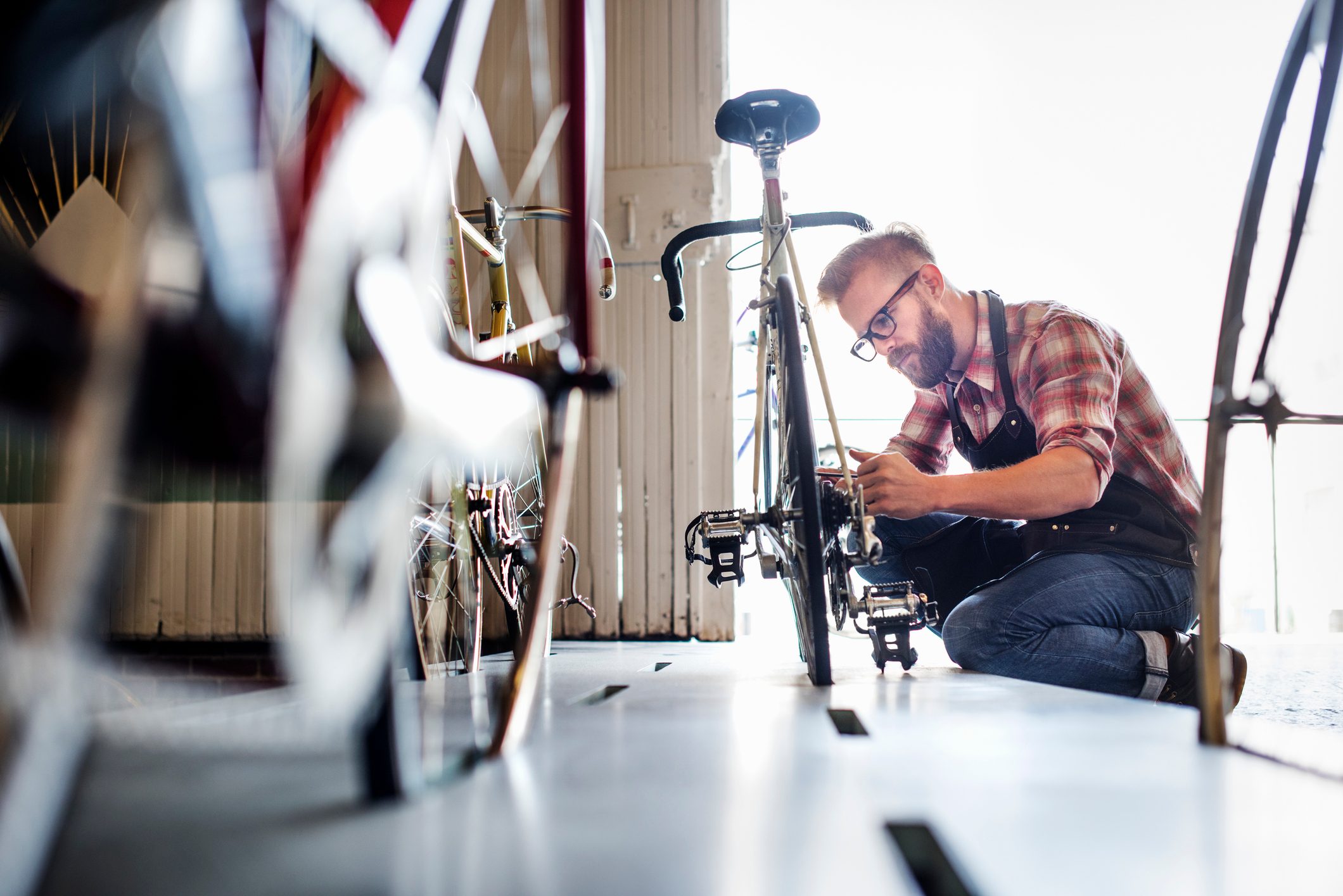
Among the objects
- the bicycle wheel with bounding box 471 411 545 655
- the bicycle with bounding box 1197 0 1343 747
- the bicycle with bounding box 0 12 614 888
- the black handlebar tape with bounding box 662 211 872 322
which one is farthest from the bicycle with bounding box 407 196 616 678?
the bicycle with bounding box 1197 0 1343 747

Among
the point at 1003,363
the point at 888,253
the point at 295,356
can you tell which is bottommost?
the point at 295,356

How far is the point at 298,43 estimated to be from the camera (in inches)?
13.2

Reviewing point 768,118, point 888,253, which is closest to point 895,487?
point 888,253

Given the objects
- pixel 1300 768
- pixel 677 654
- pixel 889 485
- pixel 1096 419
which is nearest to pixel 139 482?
pixel 1300 768

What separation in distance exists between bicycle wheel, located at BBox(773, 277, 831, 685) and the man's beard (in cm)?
38

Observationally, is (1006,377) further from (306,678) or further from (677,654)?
(306,678)

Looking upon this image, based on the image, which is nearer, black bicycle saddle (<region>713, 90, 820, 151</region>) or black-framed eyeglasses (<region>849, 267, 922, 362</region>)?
black bicycle saddle (<region>713, 90, 820, 151</region>)

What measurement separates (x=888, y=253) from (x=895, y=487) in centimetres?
54

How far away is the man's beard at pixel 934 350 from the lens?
4.62 feet

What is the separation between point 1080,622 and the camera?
3.84 ft

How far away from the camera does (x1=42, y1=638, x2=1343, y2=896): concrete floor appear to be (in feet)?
0.98

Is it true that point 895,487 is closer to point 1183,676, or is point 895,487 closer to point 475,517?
point 1183,676

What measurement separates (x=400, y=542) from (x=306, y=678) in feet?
0.24

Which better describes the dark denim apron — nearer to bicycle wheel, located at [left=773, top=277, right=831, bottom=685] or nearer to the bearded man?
the bearded man
